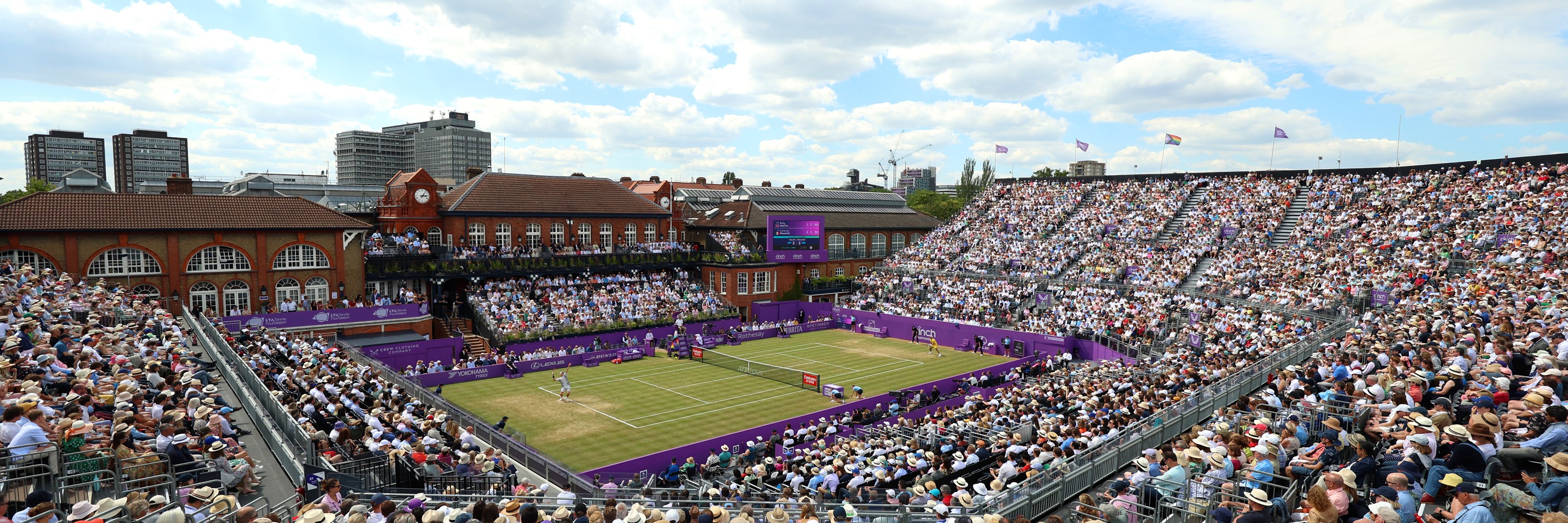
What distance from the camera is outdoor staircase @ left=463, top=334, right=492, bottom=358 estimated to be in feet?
130

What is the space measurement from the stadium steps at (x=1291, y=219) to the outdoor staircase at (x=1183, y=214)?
5.22m

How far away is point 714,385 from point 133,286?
82.7 ft

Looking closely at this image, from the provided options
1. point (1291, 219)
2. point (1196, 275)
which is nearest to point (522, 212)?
point (1196, 275)

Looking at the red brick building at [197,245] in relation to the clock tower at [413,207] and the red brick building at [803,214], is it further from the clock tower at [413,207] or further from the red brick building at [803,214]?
the red brick building at [803,214]

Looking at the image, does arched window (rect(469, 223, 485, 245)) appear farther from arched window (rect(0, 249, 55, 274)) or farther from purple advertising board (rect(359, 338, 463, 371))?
arched window (rect(0, 249, 55, 274))

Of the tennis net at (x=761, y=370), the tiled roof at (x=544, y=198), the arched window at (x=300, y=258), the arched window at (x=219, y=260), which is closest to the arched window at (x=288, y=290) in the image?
the arched window at (x=300, y=258)

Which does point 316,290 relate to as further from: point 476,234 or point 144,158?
point 144,158

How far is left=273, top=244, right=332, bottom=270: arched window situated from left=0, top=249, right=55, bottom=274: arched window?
26.1ft

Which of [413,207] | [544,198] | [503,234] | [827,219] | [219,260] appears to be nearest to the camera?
[219,260]

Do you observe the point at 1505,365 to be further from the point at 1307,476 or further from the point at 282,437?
the point at 282,437

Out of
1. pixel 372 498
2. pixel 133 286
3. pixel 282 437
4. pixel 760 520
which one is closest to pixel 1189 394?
pixel 760 520

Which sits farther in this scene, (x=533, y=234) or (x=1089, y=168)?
(x=1089, y=168)

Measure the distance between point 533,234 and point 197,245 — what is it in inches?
709

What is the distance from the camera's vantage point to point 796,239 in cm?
5559
